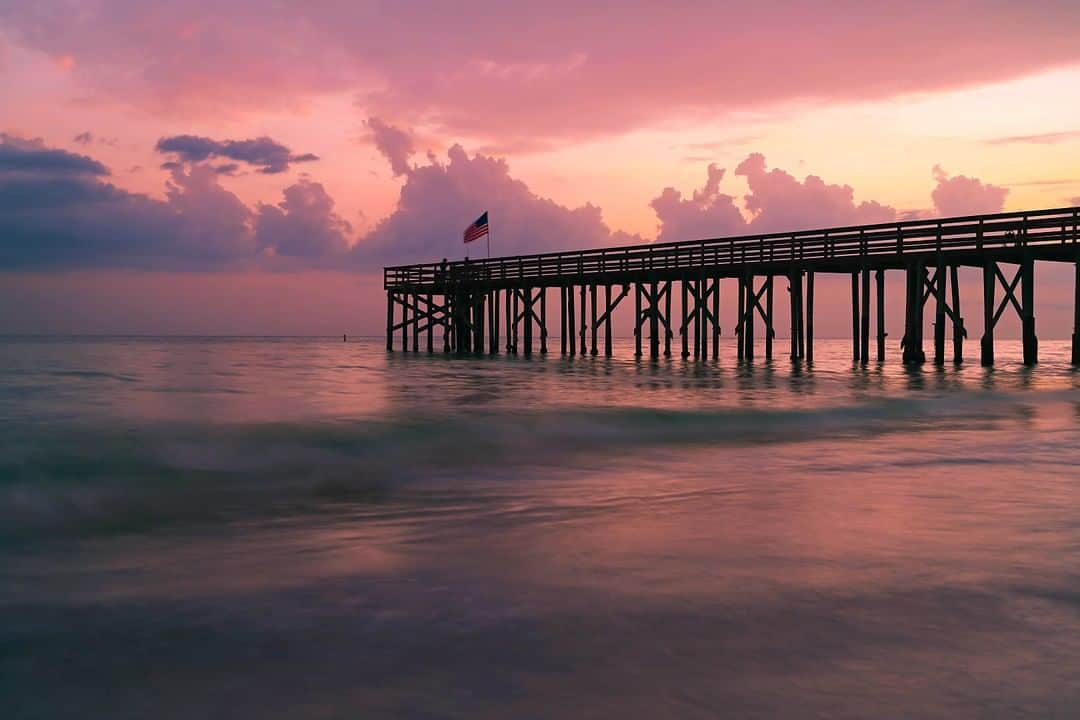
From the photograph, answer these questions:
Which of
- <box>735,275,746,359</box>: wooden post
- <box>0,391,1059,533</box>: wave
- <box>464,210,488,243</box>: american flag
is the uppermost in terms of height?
<box>464,210,488,243</box>: american flag

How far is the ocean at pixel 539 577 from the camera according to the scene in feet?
10.3

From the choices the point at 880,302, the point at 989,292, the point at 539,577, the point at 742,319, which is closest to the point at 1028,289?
the point at 989,292

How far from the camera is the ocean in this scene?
10.3ft

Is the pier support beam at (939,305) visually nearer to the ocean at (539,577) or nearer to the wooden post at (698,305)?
the wooden post at (698,305)

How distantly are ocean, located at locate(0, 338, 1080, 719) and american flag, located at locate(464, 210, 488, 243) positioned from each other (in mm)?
27380

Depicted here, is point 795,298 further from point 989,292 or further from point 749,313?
point 989,292

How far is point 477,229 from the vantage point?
38.7 meters

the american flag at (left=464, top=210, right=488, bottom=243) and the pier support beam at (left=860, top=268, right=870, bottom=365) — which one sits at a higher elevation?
the american flag at (left=464, top=210, right=488, bottom=243)

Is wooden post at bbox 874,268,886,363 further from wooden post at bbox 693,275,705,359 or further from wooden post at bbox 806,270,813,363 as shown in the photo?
wooden post at bbox 693,275,705,359

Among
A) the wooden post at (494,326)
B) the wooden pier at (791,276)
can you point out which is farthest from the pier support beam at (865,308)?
the wooden post at (494,326)

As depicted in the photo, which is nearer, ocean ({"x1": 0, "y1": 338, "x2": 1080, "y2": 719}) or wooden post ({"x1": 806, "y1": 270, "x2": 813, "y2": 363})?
ocean ({"x1": 0, "y1": 338, "x2": 1080, "y2": 719})

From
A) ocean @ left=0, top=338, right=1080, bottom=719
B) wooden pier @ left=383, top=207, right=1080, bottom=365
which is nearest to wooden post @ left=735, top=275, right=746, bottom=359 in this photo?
wooden pier @ left=383, top=207, right=1080, bottom=365

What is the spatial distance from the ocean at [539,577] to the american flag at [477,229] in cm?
2738

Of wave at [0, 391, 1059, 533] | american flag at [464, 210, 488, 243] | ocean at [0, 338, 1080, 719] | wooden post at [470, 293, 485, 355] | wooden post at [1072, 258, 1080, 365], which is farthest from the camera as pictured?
wooden post at [470, 293, 485, 355]
